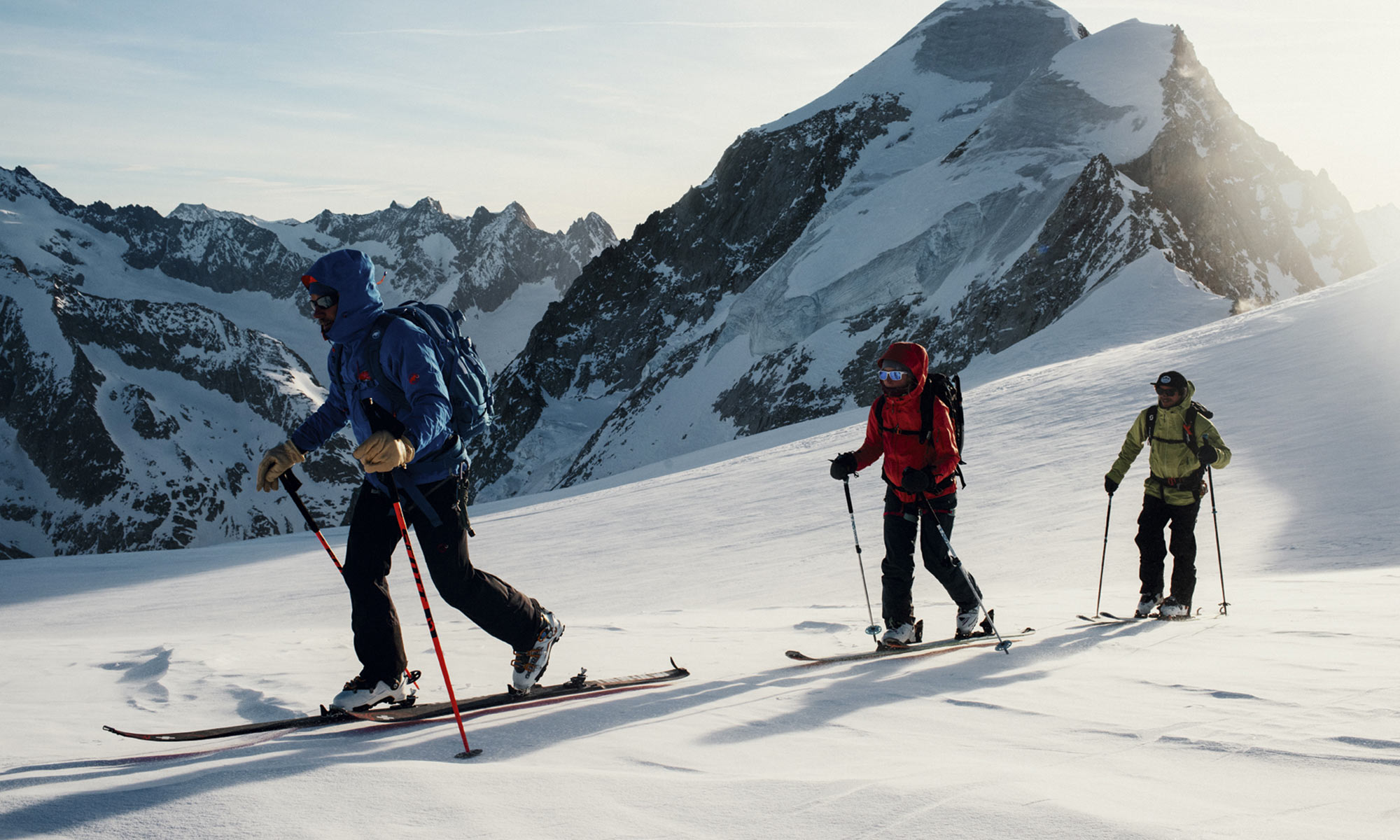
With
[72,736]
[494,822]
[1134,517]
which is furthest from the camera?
[1134,517]

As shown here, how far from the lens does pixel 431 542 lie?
13.5 feet

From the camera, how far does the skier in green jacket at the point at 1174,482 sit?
650 centimetres

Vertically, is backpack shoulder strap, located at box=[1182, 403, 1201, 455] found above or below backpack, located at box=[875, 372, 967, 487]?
below

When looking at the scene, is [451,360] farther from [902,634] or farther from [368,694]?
[902,634]

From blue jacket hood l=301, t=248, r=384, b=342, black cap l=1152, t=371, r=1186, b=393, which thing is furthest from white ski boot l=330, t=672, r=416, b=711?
black cap l=1152, t=371, r=1186, b=393

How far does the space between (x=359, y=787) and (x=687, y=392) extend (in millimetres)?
58984

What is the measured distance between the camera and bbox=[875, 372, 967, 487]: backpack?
17.8 ft

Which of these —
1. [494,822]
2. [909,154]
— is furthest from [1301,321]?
[909,154]

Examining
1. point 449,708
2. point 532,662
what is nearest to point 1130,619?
point 532,662

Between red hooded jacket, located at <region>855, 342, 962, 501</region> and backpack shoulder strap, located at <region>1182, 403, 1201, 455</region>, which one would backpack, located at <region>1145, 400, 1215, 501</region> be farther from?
red hooded jacket, located at <region>855, 342, 962, 501</region>

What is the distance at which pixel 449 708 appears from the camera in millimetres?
4105

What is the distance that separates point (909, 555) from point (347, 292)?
358cm

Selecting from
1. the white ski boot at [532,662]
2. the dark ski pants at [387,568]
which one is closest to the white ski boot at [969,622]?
the white ski boot at [532,662]

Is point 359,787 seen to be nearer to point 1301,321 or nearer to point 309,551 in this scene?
point 309,551
